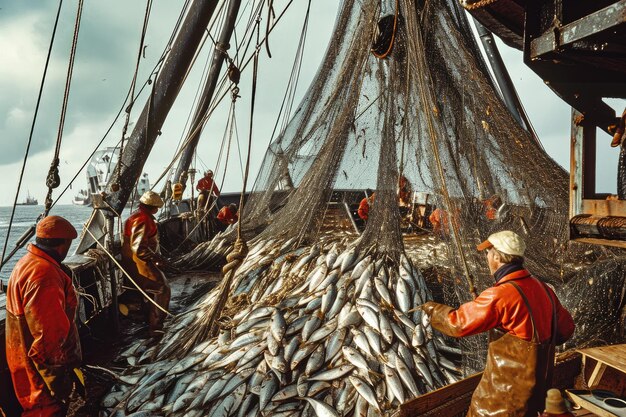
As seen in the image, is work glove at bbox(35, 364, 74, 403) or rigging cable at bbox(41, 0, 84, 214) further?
rigging cable at bbox(41, 0, 84, 214)

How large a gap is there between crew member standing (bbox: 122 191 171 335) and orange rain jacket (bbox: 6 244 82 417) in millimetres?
2427

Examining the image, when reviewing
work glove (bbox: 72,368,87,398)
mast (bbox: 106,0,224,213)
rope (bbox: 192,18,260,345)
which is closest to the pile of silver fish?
rope (bbox: 192,18,260,345)

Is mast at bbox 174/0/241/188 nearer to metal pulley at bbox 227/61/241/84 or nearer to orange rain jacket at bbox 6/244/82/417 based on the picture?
metal pulley at bbox 227/61/241/84

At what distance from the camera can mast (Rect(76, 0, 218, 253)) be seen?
6.19 m

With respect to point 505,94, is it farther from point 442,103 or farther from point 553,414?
point 553,414

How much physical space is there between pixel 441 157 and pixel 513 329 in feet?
8.09

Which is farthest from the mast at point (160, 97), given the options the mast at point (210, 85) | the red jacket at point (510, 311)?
the red jacket at point (510, 311)

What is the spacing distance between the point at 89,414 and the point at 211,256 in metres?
4.28

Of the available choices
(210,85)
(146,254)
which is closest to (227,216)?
A: (210,85)

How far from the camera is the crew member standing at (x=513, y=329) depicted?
2803 millimetres

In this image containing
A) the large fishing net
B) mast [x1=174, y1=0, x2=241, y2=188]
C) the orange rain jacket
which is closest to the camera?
the orange rain jacket

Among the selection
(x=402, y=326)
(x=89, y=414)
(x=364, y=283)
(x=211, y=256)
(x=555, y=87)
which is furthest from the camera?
(x=211, y=256)

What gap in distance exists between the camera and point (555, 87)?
3182 millimetres

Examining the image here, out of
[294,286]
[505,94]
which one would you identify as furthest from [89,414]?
[505,94]
